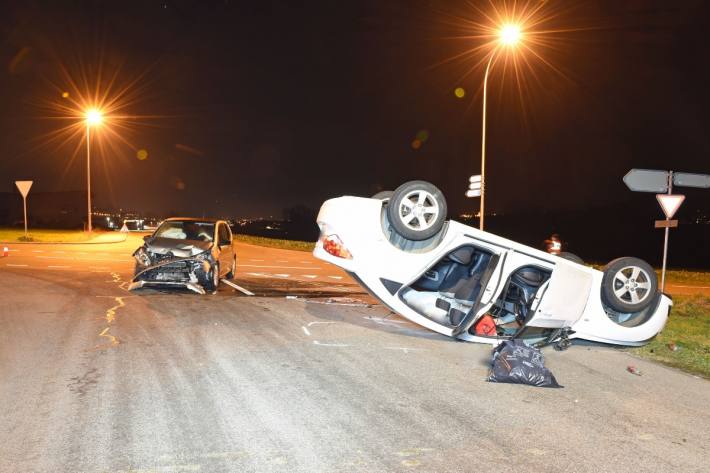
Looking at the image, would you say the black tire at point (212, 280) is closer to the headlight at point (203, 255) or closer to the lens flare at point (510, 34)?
the headlight at point (203, 255)

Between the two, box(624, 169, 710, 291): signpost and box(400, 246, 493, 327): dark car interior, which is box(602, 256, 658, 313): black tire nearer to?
box(400, 246, 493, 327): dark car interior

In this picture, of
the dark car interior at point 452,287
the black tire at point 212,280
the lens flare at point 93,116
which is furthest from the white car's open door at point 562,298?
the lens flare at point 93,116

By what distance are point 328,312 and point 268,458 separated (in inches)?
237

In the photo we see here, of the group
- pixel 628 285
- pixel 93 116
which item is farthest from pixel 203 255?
pixel 93 116

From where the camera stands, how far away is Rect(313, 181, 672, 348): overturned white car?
22.9ft

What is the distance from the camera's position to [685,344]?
8070 millimetres

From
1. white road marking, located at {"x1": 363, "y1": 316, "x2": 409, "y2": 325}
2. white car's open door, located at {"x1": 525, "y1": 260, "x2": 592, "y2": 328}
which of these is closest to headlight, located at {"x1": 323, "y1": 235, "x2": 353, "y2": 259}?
white road marking, located at {"x1": 363, "y1": 316, "x2": 409, "y2": 325}

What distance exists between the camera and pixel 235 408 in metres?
4.66

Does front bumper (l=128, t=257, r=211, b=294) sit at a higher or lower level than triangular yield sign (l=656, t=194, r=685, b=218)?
lower

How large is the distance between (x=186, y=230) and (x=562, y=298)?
825 centimetres

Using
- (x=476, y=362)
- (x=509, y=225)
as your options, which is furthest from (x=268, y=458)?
(x=509, y=225)

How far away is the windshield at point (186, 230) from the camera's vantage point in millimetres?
11812

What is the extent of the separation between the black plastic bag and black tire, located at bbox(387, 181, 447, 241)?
69.6 inches

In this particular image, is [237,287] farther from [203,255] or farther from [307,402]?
[307,402]
